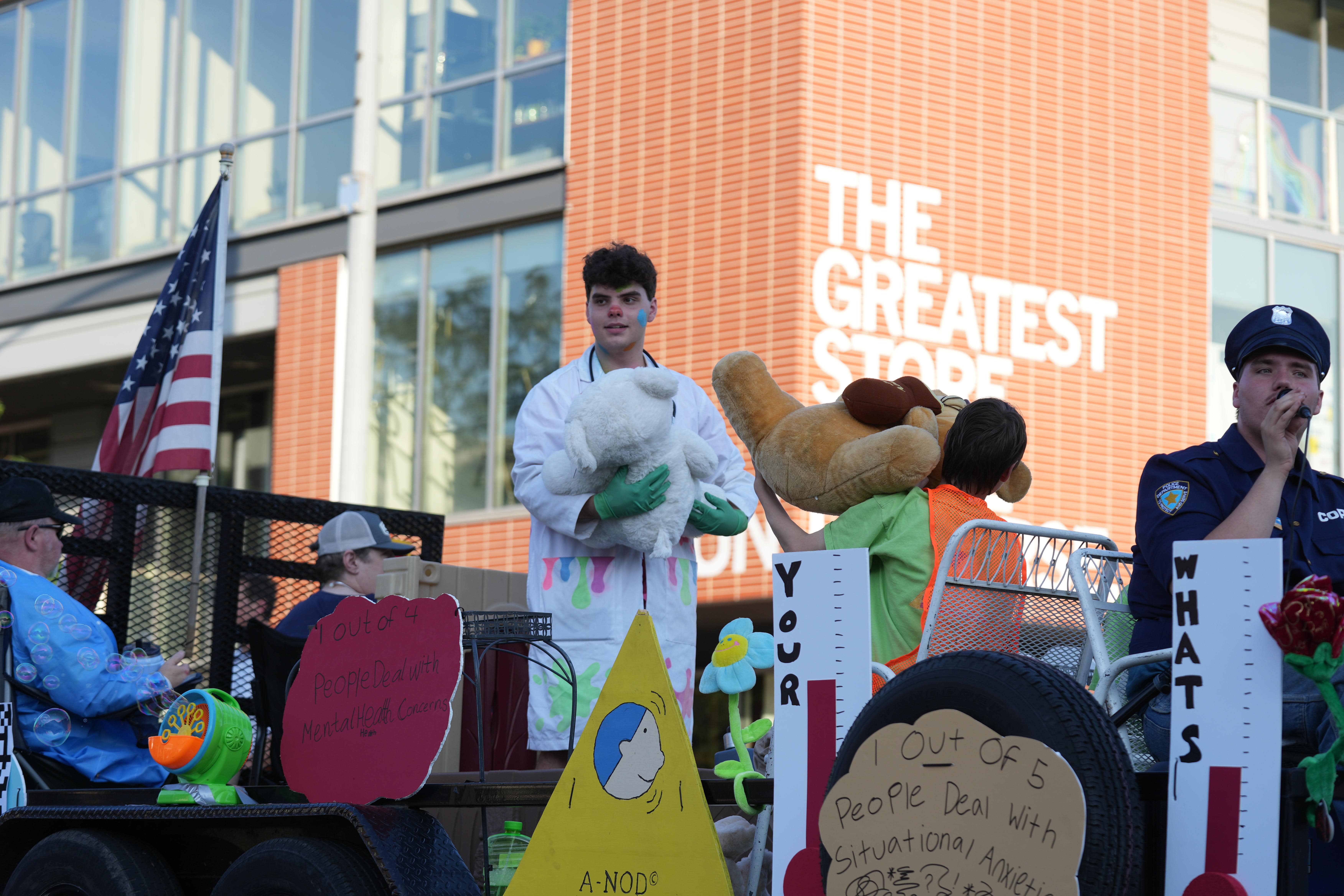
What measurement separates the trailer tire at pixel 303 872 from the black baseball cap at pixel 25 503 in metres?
1.70

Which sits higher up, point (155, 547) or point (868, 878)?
point (155, 547)

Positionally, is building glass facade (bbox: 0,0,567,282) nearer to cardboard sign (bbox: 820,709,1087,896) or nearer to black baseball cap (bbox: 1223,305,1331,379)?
black baseball cap (bbox: 1223,305,1331,379)

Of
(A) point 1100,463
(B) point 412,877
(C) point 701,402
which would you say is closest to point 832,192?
(A) point 1100,463

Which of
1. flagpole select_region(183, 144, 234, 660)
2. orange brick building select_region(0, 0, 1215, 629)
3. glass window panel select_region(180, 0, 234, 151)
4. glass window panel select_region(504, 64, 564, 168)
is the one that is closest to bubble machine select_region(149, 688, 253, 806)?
flagpole select_region(183, 144, 234, 660)

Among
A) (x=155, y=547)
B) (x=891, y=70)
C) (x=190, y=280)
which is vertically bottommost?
(x=155, y=547)

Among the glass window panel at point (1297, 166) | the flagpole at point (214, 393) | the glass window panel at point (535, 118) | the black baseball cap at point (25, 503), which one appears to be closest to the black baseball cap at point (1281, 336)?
the black baseball cap at point (25, 503)

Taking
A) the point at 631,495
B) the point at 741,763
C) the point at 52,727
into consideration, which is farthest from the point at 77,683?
the point at 741,763

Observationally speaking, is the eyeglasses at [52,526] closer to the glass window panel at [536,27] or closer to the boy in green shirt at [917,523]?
the boy in green shirt at [917,523]

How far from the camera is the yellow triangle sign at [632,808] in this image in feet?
10.6

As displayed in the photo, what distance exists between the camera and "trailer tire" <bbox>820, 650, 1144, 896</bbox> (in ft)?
8.34

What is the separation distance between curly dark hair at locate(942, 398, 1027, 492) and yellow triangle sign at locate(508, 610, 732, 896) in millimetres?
985

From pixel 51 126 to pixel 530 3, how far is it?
268 inches

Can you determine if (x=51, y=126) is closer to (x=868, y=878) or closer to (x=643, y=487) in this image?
(x=643, y=487)

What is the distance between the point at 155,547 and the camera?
596cm
